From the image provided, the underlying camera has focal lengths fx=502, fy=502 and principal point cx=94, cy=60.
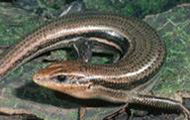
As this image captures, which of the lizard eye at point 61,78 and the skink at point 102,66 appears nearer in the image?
the lizard eye at point 61,78

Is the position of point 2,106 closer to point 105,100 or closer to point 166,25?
point 105,100

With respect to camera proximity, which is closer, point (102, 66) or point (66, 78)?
point (66, 78)

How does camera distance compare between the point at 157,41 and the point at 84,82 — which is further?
the point at 157,41

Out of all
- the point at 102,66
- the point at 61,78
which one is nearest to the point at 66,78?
the point at 61,78

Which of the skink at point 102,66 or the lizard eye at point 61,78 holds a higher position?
the skink at point 102,66

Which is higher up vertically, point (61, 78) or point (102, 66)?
point (102, 66)

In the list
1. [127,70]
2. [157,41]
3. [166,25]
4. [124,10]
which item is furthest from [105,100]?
[124,10]

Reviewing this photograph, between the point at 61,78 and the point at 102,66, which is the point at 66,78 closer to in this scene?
the point at 61,78

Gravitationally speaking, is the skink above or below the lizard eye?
above
